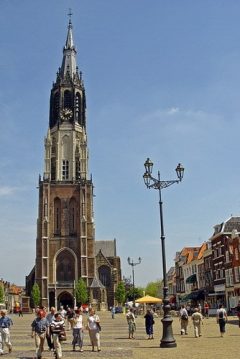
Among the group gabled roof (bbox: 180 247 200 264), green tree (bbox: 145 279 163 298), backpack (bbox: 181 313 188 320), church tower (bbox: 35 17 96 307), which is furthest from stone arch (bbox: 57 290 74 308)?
green tree (bbox: 145 279 163 298)

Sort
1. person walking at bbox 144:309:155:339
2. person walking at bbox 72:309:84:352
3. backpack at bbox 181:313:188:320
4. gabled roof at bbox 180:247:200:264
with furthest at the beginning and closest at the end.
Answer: gabled roof at bbox 180:247:200:264
backpack at bbox 181:313:188:320
person walking at bbox 144:309:155:339
person walking at bbox 72:309:84:352

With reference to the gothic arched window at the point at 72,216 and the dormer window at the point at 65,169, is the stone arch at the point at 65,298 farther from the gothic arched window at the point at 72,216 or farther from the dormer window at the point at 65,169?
the dormer window at the point at 65,169

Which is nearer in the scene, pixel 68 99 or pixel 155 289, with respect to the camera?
pixel 68 99

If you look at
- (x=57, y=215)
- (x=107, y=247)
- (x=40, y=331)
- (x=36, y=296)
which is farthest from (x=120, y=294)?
(x=40, y=331)

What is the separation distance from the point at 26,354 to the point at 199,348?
6.65m

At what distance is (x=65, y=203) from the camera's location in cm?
8681

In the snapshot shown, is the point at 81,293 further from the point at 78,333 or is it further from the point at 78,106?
the point at 78,333

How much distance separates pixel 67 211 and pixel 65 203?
1589mm

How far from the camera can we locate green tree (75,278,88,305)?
256 ft

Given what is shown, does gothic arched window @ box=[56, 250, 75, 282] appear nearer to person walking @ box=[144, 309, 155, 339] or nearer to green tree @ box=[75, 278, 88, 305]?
green tree @ box=[75, 278, 88, 305]

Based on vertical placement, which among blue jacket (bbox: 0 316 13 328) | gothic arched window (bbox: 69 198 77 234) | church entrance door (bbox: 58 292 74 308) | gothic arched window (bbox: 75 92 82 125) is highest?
gothic arched window (bbox: 75 92 82 125)

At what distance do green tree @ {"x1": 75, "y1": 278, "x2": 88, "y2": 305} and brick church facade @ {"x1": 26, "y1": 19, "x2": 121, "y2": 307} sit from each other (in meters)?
1.94

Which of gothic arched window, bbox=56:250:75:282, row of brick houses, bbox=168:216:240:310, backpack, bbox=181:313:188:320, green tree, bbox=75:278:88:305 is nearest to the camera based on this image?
backpack, bbox=181:313:188:320

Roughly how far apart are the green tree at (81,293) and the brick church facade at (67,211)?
1.94 metres
